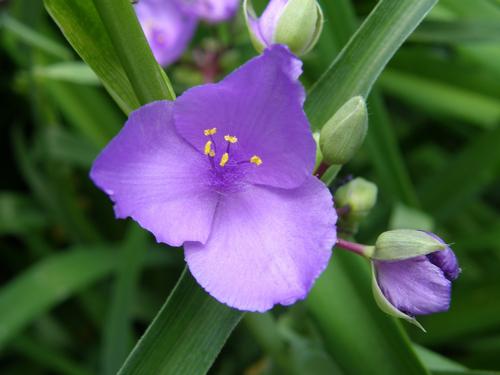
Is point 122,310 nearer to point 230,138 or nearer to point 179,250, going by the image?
point 179,250

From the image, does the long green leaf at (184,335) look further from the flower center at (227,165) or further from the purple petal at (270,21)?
the purple petal at (270,21)

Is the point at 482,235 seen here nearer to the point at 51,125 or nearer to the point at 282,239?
the point at 282,239

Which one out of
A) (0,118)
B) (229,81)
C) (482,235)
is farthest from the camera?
(0,118)

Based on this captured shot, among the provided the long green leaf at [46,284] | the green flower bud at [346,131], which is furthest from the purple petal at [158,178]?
the long green leaf at [46,284]

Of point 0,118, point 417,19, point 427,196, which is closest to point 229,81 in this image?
point 417,19

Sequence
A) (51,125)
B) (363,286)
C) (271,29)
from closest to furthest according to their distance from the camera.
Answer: (271,29), (363,286), (51,125)

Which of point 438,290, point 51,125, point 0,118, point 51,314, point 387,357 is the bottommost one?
point 51,314

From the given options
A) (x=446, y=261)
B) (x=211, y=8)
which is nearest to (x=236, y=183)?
(x=446, y=261)
